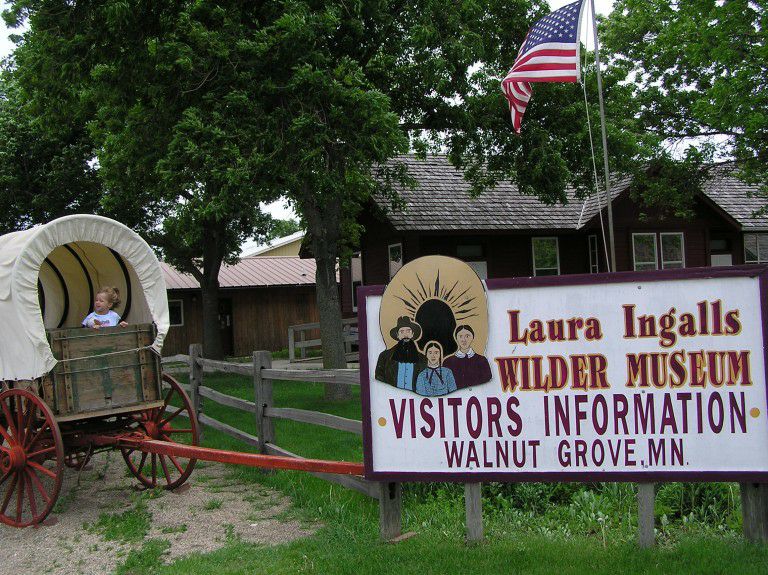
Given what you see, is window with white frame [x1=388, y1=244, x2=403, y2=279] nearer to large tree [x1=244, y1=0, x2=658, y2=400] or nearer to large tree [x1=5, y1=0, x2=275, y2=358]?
large tree [x1=244, y1=0, x2=658, y2=400]

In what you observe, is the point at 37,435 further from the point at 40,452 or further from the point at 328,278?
the point at 328,278

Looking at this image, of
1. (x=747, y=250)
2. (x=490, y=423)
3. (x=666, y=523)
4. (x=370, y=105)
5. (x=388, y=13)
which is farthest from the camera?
(x=747, y=250)

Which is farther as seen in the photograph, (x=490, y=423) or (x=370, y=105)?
(x=370, y=105)

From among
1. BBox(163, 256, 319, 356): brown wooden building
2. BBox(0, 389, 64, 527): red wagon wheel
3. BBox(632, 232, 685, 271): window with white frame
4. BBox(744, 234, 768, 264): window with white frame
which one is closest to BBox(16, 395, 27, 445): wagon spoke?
Result: BBox(0, 389, 64, 527): red wagon wheel

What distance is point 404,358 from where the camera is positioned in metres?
5.57

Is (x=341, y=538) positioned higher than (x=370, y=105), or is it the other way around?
(x=370, y=105)

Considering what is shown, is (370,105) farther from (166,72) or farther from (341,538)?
(341,538)

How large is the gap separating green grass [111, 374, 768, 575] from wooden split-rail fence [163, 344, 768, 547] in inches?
5.7

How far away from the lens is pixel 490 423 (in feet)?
17.7

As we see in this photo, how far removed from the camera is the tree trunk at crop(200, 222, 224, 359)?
25.1 metres

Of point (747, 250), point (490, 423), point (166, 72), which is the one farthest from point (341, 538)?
point (747, 250)

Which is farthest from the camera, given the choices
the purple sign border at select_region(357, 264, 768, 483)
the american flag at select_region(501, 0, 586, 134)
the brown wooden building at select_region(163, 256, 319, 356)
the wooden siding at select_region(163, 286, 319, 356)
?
the wooden siding at select_region(163, 286, 319, 356)

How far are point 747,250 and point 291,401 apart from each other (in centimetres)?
2058

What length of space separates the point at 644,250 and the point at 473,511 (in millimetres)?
22506
